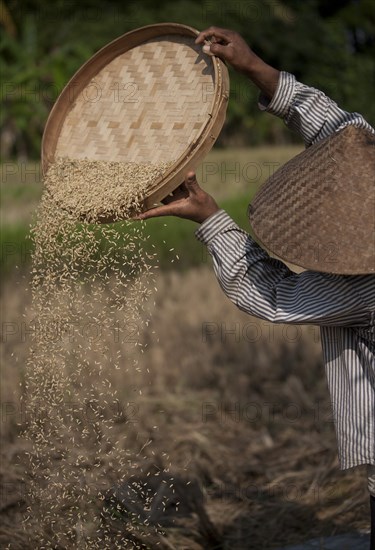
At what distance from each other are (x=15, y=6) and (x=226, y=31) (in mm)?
18143

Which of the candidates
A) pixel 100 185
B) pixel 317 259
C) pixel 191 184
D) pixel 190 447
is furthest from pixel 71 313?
pixel 190 447

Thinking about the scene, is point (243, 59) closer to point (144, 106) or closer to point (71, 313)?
point (144, 106)

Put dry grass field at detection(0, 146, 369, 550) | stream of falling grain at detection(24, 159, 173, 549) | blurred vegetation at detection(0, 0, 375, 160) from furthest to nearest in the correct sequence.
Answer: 1. blurred vegetation at detection(0, 0, 375, 160)
2. dry grass field at detection(0, 146, 369, 550)
3. stream of falling grain at detection(24, 159, 173, 549)

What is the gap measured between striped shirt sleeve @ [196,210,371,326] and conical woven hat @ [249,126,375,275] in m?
0.08

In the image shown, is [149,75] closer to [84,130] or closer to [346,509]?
[84,130]

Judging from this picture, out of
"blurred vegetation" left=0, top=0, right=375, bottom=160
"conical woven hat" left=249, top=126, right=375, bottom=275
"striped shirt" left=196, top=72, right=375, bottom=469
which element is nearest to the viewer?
"conical woven hat" left=249, top=126, right=375, bottom=275

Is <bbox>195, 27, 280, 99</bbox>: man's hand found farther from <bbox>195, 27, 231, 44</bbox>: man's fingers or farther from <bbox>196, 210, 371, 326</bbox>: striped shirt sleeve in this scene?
<bbox>196, 210, 371, 326</bbox>: striped shirt sleeve

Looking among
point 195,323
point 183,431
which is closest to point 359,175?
point 183,431

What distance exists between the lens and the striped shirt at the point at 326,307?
2.21 m

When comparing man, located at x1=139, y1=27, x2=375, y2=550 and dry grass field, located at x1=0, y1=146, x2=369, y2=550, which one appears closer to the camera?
man, located at x1=139, y1=27, x2=375, y2=550

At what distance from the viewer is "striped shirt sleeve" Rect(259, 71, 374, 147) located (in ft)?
7.95

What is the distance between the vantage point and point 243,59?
2463 mm

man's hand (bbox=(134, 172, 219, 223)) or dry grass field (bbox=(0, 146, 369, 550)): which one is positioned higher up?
man's hand (bbox=(134, 172, 219, 223))

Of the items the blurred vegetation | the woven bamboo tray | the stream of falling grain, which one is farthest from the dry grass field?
the blurred vegetation
